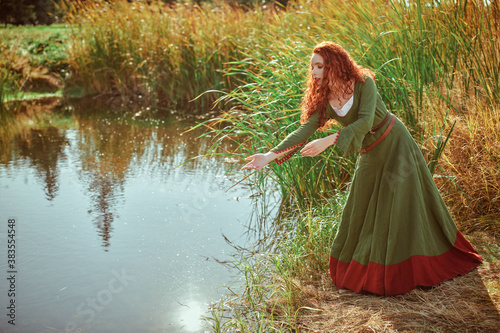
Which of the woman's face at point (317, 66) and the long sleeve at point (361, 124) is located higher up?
the woman's face at point (317, 66)

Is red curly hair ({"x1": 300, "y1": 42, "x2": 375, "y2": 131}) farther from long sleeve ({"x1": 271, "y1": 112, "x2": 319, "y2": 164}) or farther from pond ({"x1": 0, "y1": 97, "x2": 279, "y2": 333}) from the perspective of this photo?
pond ({"x1": 0, "y1": 97, "x2": 279, "y2": 333})

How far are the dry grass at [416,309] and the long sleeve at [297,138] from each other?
84cm

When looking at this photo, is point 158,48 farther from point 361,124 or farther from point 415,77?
Result: point 361,124

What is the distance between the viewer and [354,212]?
9.34ft

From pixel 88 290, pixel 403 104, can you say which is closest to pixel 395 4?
pixel 403 104

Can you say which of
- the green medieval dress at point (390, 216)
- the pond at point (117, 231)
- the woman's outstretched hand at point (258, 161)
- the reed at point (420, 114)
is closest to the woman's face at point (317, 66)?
the green medieval dress at point (390, 216)

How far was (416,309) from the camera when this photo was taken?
2625 millimetres

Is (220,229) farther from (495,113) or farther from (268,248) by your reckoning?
(495,113)

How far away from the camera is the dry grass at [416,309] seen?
250cm

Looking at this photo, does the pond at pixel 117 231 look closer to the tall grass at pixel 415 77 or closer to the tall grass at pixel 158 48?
the tall grass at pixel 415 77

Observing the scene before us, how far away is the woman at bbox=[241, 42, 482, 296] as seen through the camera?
2.63m

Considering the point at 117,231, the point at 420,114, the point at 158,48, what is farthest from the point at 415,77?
the point at 158,48

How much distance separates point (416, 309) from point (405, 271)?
0.21 metres

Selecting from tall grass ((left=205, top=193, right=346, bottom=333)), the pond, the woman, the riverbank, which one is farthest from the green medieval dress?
the pond
